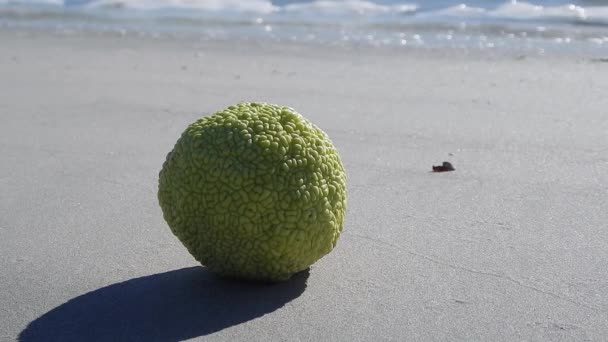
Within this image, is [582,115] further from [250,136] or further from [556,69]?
[250,136]

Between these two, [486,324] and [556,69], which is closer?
[486,324]

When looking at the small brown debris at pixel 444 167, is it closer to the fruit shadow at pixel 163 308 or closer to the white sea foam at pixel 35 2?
the fruit shadow at pixel 163 308

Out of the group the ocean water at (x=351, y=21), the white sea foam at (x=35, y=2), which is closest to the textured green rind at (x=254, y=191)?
the ocean water at (x=351, y=21)

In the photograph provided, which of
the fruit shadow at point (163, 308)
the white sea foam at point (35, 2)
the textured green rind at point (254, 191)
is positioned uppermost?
the textured green rind at point (254, 191)

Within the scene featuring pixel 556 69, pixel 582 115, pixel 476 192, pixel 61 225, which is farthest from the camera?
pixel 556 69

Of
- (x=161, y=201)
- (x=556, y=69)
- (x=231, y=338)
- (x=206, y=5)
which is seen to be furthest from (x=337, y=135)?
(x=206, y=5)

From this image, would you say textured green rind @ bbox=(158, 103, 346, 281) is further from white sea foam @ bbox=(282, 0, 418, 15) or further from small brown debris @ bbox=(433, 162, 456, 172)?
white sea foam @ bbox=(282, 0, 418, 15)

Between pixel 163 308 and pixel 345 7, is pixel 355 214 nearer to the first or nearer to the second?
pixel 163 308
